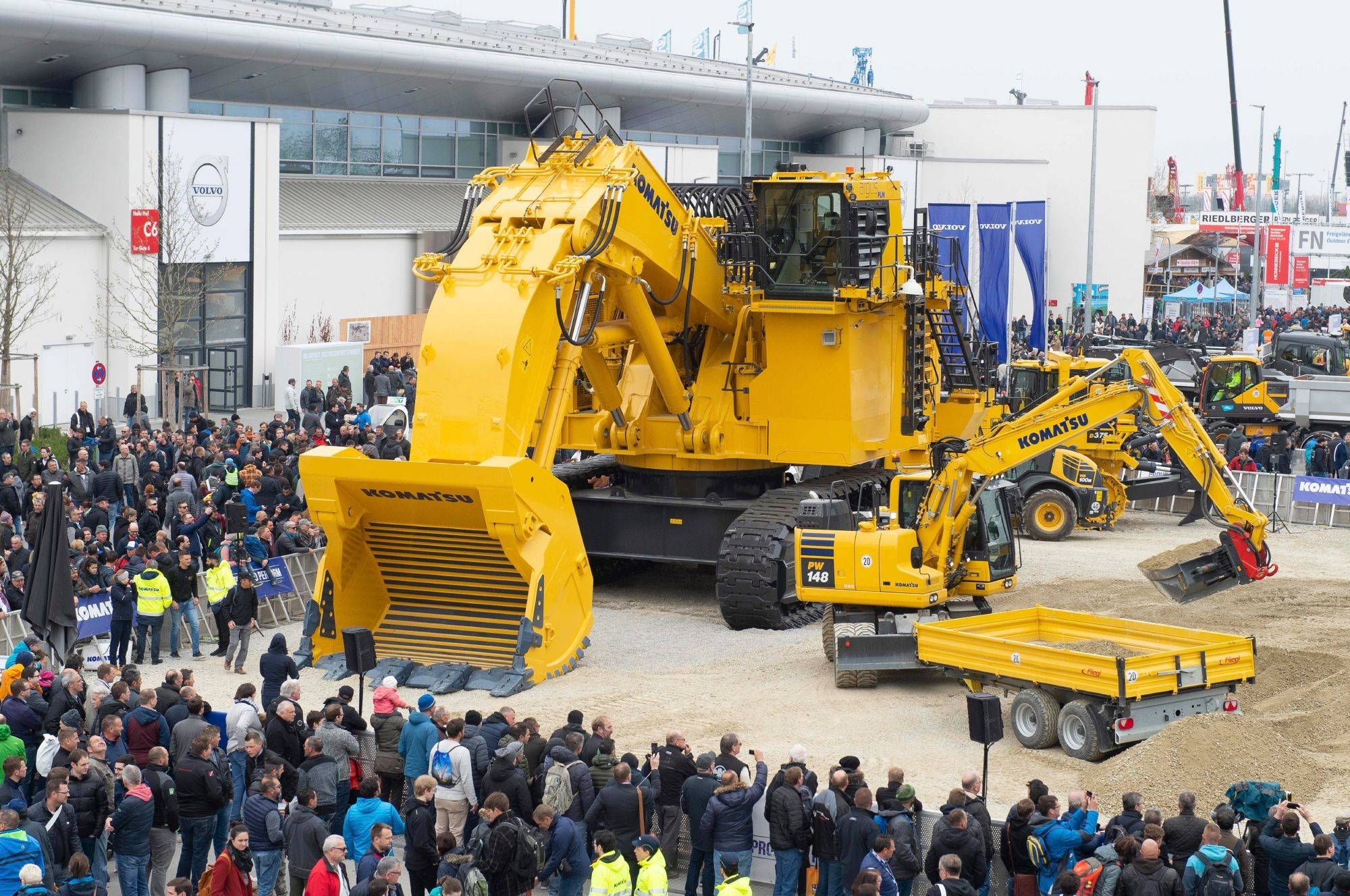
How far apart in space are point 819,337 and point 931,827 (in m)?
11.3

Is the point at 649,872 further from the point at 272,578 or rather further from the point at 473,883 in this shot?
the point at 272,578

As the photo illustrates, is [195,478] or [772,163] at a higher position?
[772,163]

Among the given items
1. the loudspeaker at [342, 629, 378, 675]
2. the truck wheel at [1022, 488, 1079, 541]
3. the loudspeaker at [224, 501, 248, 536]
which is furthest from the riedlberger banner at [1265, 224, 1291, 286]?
the loudspeaker at [342, 629, 378, 675]

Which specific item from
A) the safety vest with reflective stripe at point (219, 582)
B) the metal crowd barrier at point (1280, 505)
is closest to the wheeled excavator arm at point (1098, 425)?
the safety vest with reflective stripe at point (219, 582)

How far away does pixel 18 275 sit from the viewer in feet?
112

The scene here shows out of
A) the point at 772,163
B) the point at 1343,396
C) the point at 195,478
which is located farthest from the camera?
the point at 772,163

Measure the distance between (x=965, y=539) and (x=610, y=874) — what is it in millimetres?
10249

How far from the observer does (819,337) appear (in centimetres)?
2364

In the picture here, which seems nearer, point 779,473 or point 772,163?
point 779,473

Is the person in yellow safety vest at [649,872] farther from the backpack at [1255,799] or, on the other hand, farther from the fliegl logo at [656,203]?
the fliegl logo at [656,203]

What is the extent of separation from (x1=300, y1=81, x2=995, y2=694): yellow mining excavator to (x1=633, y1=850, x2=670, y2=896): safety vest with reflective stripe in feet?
25.0

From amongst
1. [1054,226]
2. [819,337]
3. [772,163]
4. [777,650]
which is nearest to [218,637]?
[777,650]

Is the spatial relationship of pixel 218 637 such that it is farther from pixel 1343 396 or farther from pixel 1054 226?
pixel 1054 226

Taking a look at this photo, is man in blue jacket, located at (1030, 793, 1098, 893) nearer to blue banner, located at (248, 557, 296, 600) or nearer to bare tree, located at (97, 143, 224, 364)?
blue banner, located at (248, 557, 296, 600)
